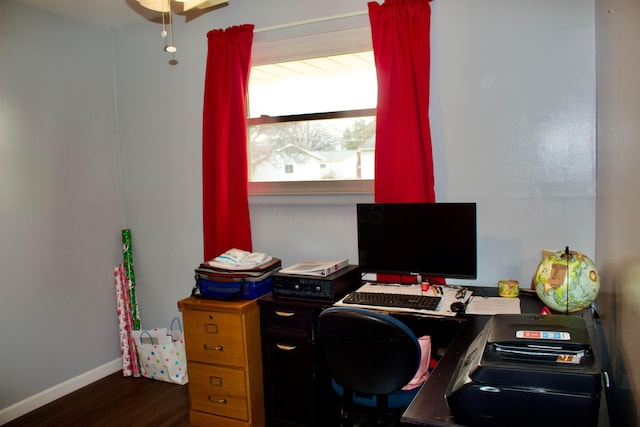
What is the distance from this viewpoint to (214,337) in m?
2.74

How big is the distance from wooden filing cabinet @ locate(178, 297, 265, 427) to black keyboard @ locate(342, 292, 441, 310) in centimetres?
65

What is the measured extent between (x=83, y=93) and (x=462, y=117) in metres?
2.66

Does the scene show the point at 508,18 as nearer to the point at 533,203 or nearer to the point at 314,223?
the point at 533,203

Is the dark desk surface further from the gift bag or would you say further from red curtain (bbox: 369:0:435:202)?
the gift bag

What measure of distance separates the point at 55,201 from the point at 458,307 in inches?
107

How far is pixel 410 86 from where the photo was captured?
2652 mm

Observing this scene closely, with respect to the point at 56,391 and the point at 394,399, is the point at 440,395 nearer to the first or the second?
the point at 394,399

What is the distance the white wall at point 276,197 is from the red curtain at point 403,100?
5.0 inches

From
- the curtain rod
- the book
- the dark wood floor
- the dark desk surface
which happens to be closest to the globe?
the dark desk surface

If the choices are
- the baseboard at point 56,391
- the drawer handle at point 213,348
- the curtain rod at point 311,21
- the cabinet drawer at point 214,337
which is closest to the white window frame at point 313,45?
the curtain rod at point 311,21

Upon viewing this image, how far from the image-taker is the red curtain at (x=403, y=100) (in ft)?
8.68

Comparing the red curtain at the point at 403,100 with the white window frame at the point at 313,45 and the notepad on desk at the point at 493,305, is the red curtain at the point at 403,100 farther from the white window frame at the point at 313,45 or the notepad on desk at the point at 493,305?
the notepad on desk at the point at 493,305

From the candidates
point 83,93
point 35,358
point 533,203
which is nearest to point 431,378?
point 533,203

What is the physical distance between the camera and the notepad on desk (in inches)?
85.4
